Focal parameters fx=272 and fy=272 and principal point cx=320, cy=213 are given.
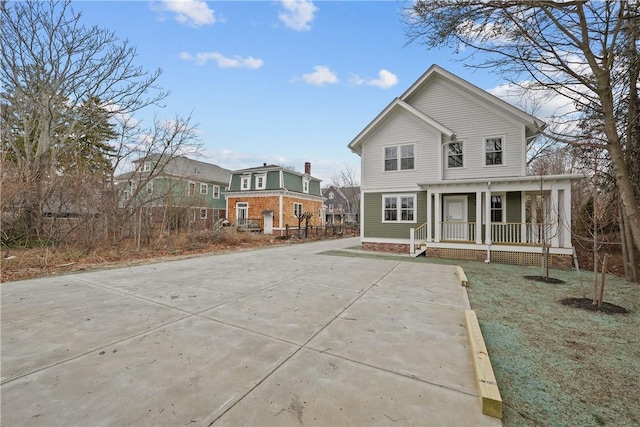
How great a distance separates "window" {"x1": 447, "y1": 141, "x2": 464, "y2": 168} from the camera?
1221cm

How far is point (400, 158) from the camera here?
1316 cm

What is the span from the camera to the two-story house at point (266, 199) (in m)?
24.1

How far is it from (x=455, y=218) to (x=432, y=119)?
4574mm

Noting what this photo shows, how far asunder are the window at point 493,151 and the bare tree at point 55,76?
1611 cm

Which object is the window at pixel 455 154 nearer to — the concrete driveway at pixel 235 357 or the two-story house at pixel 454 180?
the two-story house at pixel 454 180

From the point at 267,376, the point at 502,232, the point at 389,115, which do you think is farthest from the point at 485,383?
the point at 389,115

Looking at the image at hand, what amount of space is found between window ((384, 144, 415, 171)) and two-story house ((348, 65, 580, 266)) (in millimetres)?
47

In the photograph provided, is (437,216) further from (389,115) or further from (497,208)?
(389,115)

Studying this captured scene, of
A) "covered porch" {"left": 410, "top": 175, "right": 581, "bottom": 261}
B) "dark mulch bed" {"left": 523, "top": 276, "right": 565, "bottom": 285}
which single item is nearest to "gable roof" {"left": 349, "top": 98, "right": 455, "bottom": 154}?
"covered porch" {"left": 410, "top": 175, "right": 581, "bottom": 261}

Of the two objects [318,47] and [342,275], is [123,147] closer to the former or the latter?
[318,47]

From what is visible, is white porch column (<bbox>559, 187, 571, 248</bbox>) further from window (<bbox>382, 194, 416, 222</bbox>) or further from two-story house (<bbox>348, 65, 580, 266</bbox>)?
window (<bbox>382, 194, 416, 222</bbox>)

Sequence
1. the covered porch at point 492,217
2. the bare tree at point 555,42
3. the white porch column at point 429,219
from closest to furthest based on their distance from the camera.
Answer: the bare tree at point 555,42, the covered porch at point 492,217, the white porch column at point 429,219

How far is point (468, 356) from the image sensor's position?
3.04 metres

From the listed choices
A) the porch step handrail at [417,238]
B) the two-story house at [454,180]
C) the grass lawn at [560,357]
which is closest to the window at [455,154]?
the two-story house at [454,180]
